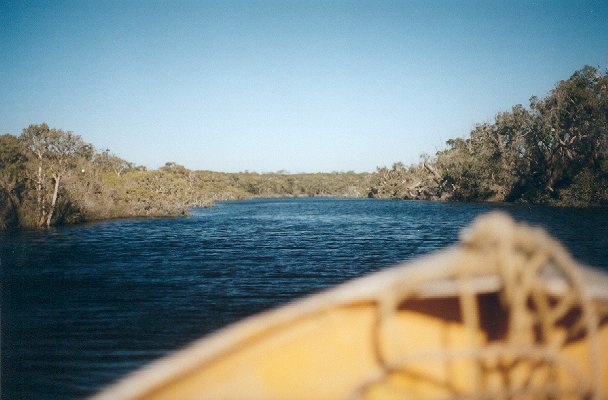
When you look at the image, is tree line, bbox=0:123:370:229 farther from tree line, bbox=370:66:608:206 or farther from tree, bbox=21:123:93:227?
tree line, bbox=370:66:608:206

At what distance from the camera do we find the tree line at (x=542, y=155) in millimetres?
42781

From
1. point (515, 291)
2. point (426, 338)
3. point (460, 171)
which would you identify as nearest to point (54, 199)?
point (426, 338)

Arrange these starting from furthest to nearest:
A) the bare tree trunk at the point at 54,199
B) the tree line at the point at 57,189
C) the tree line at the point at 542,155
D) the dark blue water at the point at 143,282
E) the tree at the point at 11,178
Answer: the tree line at the point at 542,155 → the bare tree trunk at the point at 54,199 → the tree line at the point at 57,189 → the tree at the point at 11,178 → the dark blue water at the point at 143,282

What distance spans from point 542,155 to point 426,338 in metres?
57.9

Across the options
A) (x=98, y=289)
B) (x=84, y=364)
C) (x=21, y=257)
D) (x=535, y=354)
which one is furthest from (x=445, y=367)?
(x=21, y=257)

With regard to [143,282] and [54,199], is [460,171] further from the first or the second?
[143,282]

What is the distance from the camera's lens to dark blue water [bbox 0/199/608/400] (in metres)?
6.80

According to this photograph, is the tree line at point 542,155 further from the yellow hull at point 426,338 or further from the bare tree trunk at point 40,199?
the bare tree trunk at point 40,199

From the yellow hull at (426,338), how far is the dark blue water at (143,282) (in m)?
5.12

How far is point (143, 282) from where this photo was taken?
40.9ft

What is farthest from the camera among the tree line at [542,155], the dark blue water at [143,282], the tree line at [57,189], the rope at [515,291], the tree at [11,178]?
the tree line at [542,155]

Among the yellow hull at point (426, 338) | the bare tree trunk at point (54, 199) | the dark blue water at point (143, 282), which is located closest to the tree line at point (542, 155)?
the dark blue water at point (143, 282)

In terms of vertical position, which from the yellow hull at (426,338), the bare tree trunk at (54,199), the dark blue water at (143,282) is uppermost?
the bare tree trunk at (54,199)

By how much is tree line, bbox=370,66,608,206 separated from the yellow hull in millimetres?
49953
